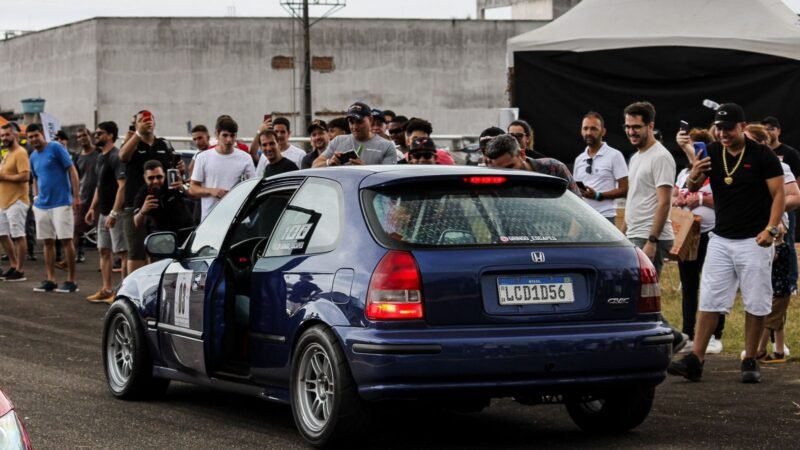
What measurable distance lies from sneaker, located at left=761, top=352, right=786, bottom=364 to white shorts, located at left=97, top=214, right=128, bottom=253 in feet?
22.5

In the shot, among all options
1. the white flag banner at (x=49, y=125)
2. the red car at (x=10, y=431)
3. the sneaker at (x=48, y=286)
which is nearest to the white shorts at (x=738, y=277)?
the red car at (x=10, y=431)

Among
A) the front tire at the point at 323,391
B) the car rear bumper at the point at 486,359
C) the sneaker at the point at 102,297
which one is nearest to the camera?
the car rear bumper at the point at 486,359

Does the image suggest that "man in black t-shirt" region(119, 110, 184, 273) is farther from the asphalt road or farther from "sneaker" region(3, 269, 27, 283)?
"sneaker" region(3, 269, 27, 283)

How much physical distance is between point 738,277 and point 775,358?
141cm

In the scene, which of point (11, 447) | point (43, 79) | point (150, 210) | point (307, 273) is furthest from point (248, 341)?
point (43, 79)

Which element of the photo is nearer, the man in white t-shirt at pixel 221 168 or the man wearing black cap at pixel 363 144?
the man wearing black cap at pixel 363 144

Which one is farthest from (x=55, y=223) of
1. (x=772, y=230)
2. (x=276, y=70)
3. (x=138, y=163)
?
(x=276, y=70)

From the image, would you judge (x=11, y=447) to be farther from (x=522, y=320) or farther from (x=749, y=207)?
(x=749, y=207)

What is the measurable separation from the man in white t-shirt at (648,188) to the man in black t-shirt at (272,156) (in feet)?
10.9

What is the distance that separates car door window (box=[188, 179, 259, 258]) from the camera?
8.91 m

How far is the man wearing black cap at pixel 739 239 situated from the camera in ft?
33.9

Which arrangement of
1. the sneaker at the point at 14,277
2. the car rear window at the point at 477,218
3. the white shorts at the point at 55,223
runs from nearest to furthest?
the car rear window at the point at 477,218 → the white shorts at the point at 55,223 → the sneaker at the point at 14,277

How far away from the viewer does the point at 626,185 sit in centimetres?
1238

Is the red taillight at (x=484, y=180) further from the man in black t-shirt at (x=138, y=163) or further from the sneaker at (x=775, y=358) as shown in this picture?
the man in black t-shirt at (x=138, y=163)
